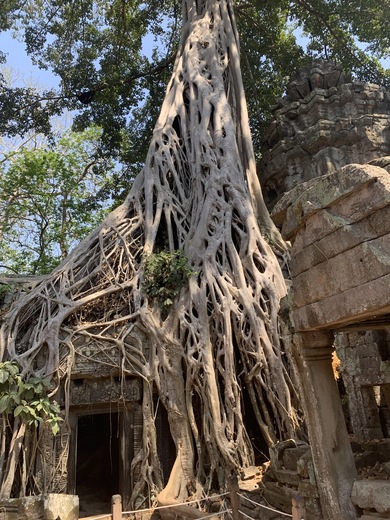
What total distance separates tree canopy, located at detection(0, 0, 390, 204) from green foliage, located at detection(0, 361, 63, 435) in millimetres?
7354

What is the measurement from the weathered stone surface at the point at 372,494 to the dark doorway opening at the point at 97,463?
14.9 ft

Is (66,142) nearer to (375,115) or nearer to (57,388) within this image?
(375,115)

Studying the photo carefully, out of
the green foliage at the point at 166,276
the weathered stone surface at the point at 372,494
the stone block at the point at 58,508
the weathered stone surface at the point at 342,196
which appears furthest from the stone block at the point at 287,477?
the green foliage at the point at 166,276

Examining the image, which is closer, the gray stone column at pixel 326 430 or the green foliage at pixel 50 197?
the gray stone column at pixel 326 430

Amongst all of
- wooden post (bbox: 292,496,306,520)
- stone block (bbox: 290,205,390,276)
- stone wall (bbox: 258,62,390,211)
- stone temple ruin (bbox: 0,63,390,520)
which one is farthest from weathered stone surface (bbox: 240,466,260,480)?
stone wall (bbox: 258,62,390,211)

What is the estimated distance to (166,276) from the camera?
6199 millimetres

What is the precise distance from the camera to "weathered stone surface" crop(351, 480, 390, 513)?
2502 millimetres

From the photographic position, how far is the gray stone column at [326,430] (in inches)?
111

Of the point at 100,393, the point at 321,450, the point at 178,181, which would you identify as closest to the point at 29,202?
the point at 178,181

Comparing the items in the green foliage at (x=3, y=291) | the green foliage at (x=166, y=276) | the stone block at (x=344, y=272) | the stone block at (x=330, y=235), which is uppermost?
the green foliage at (x=3, y=291)

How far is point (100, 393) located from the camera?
5883 mm

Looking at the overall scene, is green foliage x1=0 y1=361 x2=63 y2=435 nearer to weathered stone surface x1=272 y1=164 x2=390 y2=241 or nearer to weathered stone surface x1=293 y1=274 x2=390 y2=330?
weathered stone surface x1=293 y1=274 x2=390 y2=330

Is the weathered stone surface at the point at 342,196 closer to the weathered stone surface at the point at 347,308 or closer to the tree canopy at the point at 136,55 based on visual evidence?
the weathered stone surface at the point at 347,308

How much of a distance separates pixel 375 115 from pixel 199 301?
275 inches
